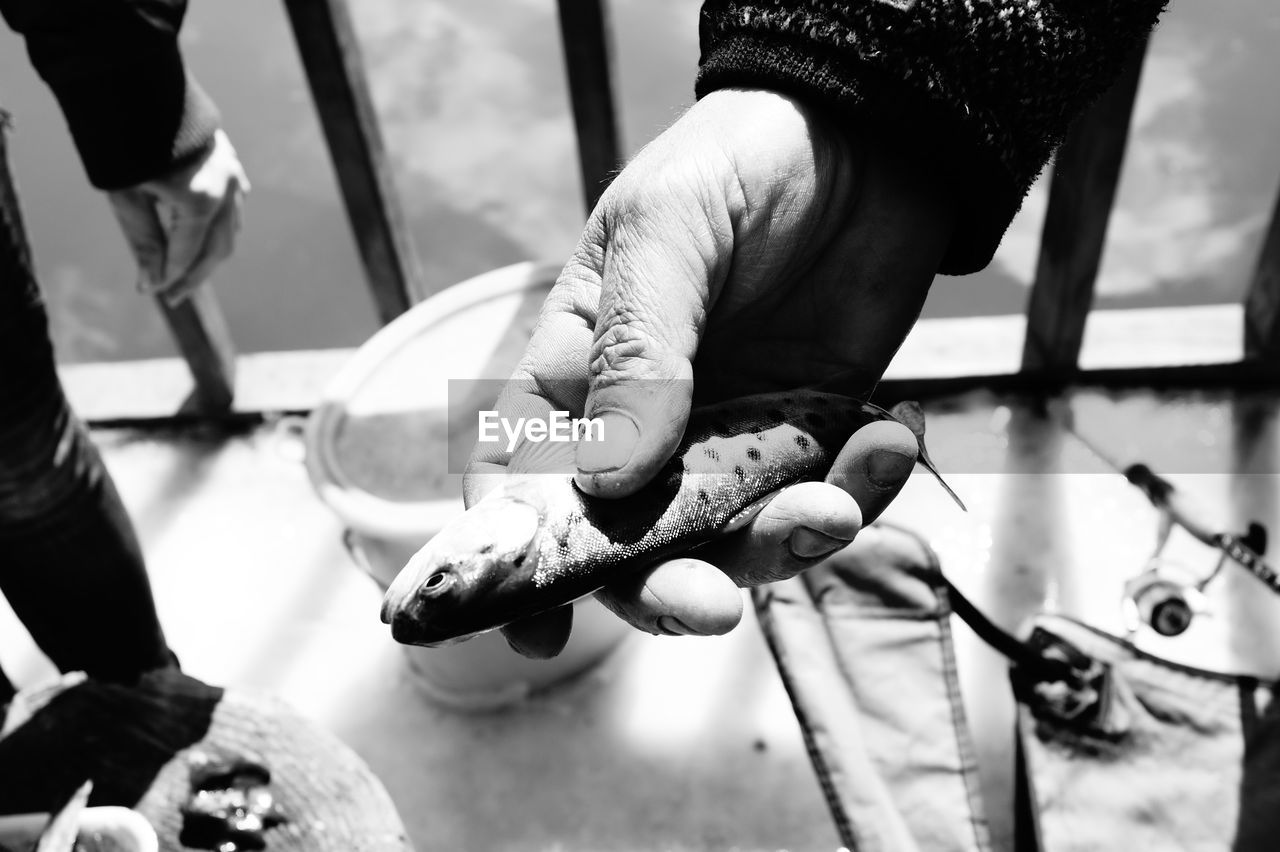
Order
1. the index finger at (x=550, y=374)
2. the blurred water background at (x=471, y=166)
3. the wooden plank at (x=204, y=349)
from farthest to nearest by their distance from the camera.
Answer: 1. the blurred water background at (x=471, y=166)
2. the wooden plank at (x=204, y=349)
3. the index finger at (x=550, y=374)

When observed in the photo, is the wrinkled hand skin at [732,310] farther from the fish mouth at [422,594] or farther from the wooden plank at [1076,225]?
the wooden plank at [1076,225]

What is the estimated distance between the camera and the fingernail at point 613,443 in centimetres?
128

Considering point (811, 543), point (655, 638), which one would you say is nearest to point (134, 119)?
point (811, 543)

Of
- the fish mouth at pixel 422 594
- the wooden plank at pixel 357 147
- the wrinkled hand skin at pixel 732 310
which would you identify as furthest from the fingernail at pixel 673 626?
the wooden plank at pixel 357 147

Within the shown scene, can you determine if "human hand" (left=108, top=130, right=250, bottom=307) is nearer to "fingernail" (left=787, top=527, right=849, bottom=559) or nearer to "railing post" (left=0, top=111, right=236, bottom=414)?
"railing post" (left=0, top=111, right=236, bottom=414)

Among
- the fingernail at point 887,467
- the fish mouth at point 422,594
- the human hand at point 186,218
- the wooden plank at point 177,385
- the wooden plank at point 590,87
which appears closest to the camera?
the fish mouth at point 422,594

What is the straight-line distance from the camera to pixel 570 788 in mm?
2664

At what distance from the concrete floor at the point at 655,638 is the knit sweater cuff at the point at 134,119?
1.58m

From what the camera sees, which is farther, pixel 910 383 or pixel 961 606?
pixel 910 383

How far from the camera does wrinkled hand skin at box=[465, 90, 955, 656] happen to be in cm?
130

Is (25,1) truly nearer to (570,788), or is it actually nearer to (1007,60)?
(1007,60)

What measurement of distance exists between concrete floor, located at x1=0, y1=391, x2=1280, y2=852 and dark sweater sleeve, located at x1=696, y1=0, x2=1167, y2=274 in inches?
65.7

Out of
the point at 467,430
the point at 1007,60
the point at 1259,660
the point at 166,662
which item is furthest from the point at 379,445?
the point at 1259,660

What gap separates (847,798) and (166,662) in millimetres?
1656
